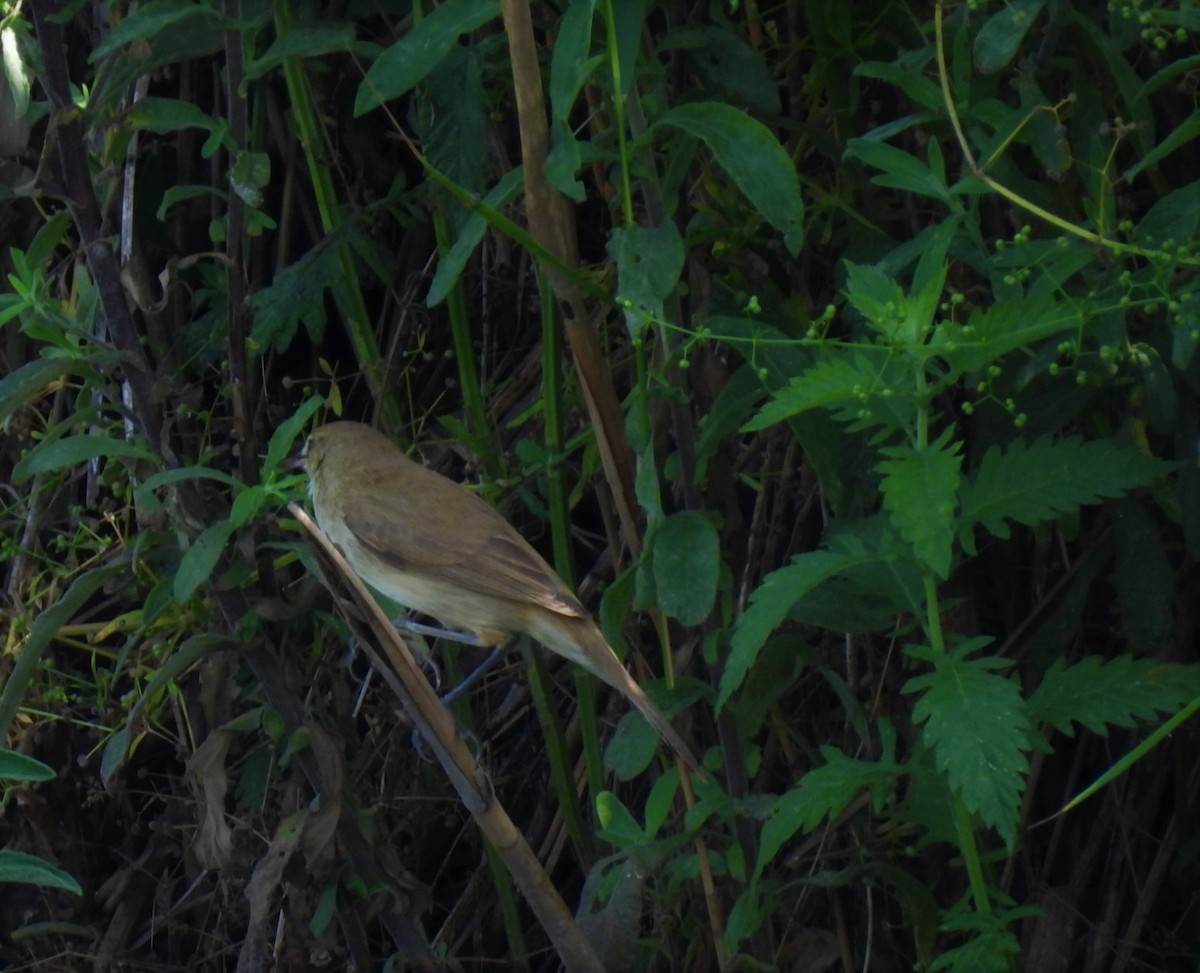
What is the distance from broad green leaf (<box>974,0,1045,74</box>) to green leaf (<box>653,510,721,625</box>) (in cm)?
91

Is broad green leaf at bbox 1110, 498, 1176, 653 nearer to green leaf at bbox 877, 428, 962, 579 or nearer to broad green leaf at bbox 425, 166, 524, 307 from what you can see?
green leaf at bbox 877, 428, 962, 579

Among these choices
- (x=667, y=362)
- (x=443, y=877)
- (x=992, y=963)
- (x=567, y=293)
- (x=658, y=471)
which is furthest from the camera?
(x=443, y=877)

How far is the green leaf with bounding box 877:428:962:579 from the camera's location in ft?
7.40

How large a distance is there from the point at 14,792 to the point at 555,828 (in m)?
1.33

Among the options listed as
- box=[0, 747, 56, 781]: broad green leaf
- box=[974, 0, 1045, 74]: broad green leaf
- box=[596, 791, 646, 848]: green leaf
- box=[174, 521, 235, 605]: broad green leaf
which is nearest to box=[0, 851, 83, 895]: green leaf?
box=[0, 747, 56, 781]: broad green leaf

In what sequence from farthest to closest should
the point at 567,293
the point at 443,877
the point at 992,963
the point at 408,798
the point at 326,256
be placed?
the point at 443,877
the point at 408,798
the point at 326,256
the point at 567,293
the point at 992,963

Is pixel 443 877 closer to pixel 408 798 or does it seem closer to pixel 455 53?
pixel 408 798

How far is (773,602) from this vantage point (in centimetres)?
236

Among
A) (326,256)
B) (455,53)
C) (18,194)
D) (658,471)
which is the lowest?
(658,471)

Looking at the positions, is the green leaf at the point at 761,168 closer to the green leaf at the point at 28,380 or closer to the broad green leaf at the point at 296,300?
the broad green leaf at the point at 296,300

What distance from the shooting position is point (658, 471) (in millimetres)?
3199

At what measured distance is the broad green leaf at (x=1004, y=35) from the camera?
104 inches

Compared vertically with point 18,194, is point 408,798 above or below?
below

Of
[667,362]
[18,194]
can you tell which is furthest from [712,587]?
[18,194]
